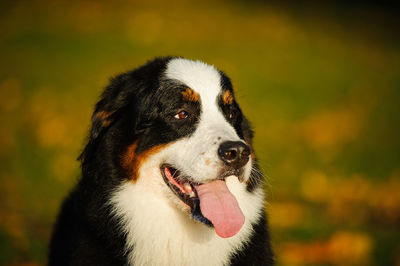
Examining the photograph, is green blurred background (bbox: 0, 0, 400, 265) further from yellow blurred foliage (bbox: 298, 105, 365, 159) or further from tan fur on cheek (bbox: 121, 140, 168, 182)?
tan fur on cheek (bbox: 121, 140, 168, 182)

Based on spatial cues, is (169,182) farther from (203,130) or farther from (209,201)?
(203,130)

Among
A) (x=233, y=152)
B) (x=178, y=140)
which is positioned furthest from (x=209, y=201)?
(x=178, y=140)

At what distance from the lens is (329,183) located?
959 centimetres

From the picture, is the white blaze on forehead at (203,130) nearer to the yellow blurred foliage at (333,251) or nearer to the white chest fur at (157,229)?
the white chest fur at (157,229)

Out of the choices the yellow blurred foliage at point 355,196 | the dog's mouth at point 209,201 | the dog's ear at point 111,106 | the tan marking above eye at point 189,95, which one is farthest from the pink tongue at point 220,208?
the yellow blurred foliage at point 355,196

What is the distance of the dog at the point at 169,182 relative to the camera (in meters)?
3.67

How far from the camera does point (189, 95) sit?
154 inches

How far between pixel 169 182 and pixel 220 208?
444 mm

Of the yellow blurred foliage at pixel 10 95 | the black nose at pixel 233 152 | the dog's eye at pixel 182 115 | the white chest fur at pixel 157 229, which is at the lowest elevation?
the yellow blurred foliage at pixel 10 95

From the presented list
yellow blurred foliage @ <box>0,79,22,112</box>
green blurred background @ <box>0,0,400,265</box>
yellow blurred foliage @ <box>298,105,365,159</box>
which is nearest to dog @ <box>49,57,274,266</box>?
green blurred background @ <box>0,0,400,265</box>

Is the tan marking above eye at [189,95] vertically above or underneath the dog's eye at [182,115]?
above

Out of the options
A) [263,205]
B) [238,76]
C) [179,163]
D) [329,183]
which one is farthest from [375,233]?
[238,76]

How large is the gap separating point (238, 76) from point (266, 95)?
1398 mm

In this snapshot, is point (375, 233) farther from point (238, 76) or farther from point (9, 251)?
point (238, 76)
